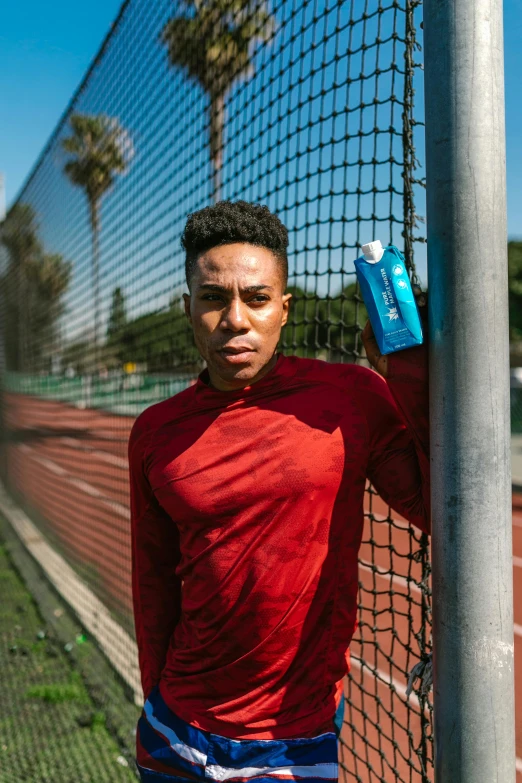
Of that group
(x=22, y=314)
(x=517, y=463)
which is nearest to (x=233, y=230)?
(x=22, y=314)

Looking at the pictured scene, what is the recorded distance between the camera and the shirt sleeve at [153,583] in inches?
75.6

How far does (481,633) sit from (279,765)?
2.01ft

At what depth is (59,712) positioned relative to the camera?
4.07m

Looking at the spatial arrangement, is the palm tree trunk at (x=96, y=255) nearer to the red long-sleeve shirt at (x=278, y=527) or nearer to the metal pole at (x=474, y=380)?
the red long-sleeve shirt at (x=278, y=527)

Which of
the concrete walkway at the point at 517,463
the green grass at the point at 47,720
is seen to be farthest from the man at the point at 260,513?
the concrete walkway at the point at 517,463

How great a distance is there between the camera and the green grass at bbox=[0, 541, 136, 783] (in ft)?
11.4

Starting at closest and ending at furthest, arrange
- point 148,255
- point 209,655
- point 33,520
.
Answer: point 209,655 < point 148,255 < point 33,520

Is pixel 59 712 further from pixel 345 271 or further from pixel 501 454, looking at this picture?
pixel 501 454

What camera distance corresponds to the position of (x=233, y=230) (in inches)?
66.8

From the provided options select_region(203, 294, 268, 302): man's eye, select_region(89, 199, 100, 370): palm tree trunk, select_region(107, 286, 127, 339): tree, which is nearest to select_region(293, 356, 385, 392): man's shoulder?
select_region(203, 294, 268, 302): man's eye

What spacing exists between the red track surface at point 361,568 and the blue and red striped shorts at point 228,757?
0.71 m

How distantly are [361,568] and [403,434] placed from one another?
5.94m

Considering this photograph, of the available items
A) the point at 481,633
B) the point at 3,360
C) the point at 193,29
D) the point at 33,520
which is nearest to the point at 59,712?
the point at 481,633

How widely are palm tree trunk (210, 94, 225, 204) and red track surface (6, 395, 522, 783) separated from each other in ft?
6.90
